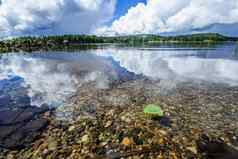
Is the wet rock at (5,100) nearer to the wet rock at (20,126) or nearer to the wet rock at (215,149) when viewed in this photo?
the wet rock at (20,126)

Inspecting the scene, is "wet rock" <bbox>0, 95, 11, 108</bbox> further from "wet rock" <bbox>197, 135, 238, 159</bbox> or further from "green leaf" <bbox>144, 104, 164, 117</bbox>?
"wet rock" <bbox>197, 135, 238, 159</bbox>

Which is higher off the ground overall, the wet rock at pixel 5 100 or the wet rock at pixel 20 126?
the wet rock at pixel 5 100

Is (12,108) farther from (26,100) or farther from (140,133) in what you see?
(140,133)

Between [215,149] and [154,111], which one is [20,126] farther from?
[215,149]

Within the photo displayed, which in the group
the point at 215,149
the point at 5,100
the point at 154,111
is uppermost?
the point at 154,111

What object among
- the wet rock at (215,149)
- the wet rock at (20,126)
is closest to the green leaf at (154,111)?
the wet rock at (215,149)

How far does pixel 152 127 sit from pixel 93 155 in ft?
8.34

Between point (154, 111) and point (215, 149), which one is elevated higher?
point (154, 111)

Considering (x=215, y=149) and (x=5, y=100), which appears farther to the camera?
(x=5, y=100)

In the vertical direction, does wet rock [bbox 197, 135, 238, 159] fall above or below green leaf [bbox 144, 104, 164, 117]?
below

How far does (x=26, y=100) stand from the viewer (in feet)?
33.8

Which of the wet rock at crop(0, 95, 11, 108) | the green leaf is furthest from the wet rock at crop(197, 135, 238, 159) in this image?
the wet rock at crop(0, 95, 11, 108)

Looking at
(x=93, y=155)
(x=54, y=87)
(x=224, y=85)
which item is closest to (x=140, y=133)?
(x=93, y=155)

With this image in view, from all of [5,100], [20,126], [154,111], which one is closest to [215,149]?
[154,111]
